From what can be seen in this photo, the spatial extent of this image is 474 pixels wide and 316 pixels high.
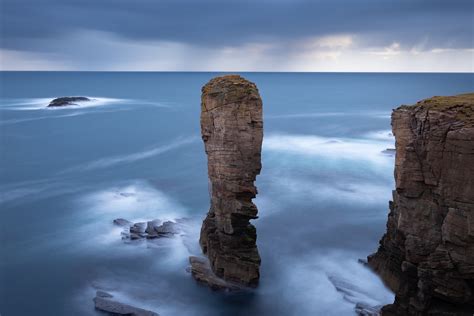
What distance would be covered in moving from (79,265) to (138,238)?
4.52m

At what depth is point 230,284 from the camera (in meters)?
24.7

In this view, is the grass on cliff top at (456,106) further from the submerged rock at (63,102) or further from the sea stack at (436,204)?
the submerged rock at (63,102)

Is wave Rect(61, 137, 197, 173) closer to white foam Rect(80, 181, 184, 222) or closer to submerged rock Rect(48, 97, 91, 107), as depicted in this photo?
white foam Rect(80, 181, 184, 222)

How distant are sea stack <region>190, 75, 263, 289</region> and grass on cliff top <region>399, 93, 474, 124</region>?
337 inches

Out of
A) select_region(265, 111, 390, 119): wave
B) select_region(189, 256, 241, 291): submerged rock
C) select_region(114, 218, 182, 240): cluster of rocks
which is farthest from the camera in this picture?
select_region(265, 111, 390, 119): wave

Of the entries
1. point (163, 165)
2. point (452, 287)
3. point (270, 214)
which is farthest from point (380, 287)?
point (163, 165)

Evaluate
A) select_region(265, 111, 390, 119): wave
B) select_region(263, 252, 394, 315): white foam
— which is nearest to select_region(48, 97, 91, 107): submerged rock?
select_region(265, 111, 390, 119): wave

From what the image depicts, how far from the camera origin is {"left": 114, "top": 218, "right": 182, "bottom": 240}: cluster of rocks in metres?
31.5

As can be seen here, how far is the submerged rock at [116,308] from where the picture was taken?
72.7 feet

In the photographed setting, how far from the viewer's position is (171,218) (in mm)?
35031

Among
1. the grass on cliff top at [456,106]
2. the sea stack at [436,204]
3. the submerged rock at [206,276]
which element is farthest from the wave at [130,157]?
A: the grass on cliff top at [456,106]

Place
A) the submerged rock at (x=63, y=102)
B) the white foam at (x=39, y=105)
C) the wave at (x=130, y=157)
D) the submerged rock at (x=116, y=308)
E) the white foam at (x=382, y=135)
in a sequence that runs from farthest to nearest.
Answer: the submerged rock at (x=63, y=102) → the white foam at (x=39, y=105) → the white foam at (x=382, y=135) → the wave at (x=130, y=157) → the submerged rock at (x=116, y=308)

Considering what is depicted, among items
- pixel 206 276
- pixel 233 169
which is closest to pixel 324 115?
pixel 233 169

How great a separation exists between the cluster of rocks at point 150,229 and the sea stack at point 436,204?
1625cm
